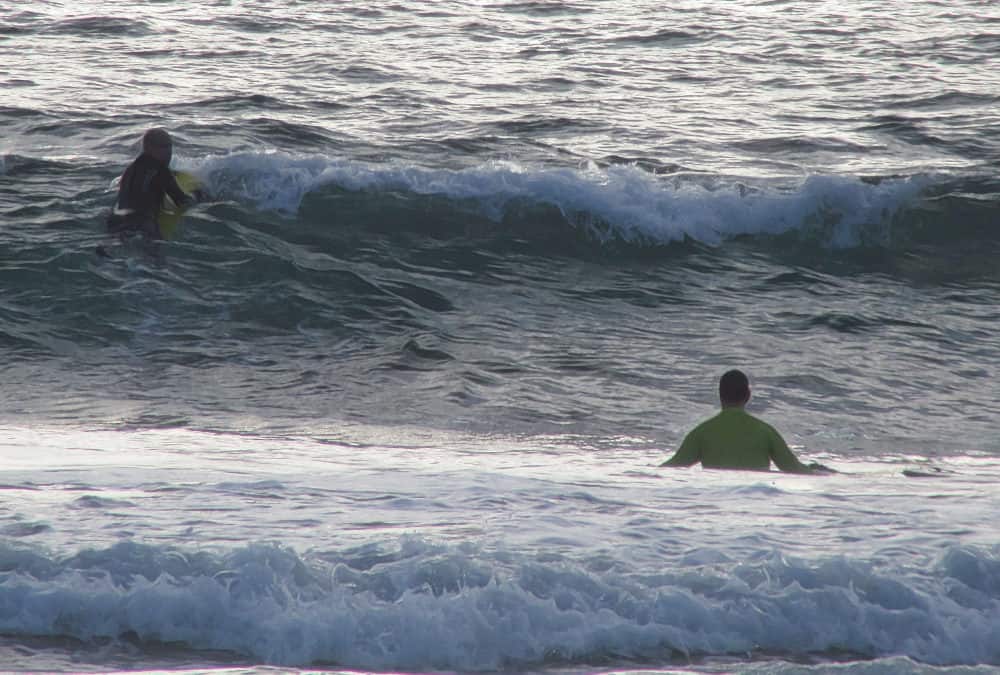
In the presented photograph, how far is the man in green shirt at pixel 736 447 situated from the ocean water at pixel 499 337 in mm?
324

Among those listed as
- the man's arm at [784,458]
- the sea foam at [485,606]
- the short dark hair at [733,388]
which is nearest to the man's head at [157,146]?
the short dark hair at [733,388]

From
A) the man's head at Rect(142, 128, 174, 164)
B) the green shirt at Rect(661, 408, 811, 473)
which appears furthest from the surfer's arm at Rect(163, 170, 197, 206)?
the green shirt at Rect(661, 408, 811, 473)

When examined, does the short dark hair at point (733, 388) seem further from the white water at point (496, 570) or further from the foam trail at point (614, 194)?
the foam trail at point (614, 194)

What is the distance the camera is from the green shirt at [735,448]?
6.76m

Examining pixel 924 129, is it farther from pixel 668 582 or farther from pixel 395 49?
pixel 668 582

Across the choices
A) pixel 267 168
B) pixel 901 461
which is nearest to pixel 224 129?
pixel 267 168

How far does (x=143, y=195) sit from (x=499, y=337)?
3.88 metres

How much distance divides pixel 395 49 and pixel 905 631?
18.8 meters

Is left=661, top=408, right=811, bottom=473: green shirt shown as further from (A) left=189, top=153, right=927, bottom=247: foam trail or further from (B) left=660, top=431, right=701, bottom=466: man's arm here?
(A) left=189, top=153, right=927, bottom=247: foam trail

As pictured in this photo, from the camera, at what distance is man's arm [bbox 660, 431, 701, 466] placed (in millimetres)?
Result: 6746

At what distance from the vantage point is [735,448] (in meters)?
6.82

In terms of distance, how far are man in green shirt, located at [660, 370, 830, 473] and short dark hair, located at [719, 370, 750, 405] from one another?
0.20 metres

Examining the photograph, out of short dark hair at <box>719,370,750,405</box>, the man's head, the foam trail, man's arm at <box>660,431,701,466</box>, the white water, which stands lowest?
the foam trail

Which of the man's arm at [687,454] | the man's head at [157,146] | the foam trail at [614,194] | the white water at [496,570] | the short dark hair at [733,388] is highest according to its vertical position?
the man's head at [157,146]
